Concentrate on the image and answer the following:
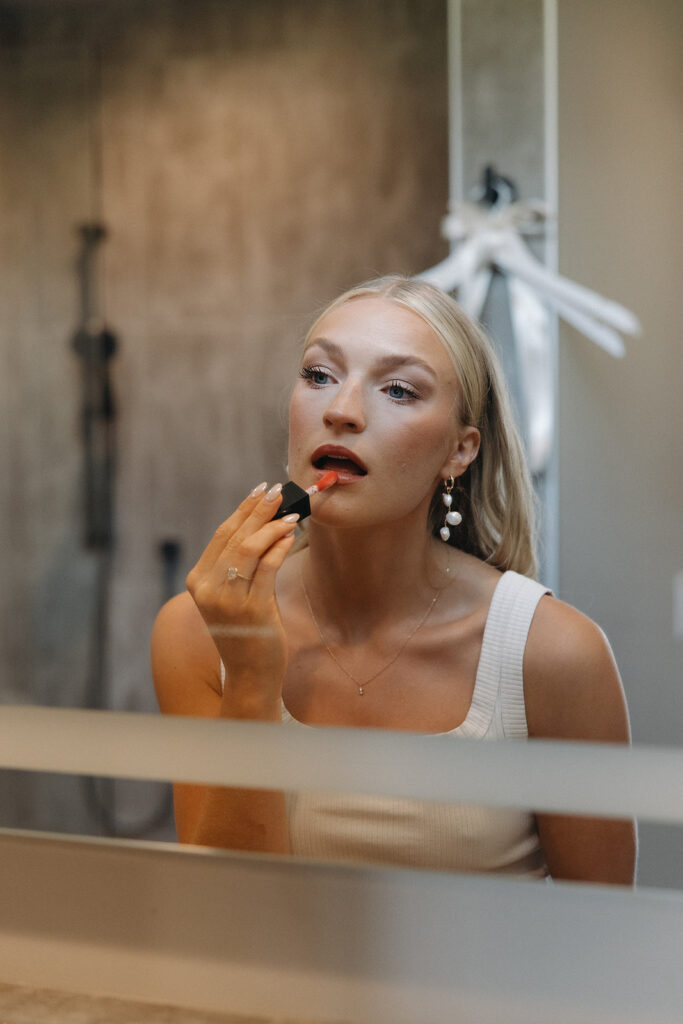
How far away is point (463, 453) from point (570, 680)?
0.47 feet

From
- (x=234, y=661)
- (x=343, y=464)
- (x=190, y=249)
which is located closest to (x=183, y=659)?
(x=234, y=661)

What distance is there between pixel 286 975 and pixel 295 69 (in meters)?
0.52

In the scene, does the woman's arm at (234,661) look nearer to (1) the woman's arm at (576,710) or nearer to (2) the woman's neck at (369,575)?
(2) the woman's neck at (369,575)

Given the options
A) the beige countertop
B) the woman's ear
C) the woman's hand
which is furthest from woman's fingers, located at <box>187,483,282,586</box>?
the beige countertop

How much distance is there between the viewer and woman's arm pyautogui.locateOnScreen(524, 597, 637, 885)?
410 mm

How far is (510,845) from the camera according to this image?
449 mm

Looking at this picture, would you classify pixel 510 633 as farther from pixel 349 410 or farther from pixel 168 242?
pixel 168 242

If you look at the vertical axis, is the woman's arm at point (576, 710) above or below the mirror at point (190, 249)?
below

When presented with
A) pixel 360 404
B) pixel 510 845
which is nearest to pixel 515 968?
Answer: pixel 510 845

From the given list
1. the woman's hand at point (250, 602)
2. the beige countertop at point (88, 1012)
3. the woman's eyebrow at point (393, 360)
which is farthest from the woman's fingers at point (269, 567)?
the beige countertop at point (88, 1012)

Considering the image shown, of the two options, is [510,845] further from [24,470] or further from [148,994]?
[24,470]

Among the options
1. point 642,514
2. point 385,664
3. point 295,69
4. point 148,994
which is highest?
point 295,69

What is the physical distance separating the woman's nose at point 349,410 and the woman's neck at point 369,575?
6 centimetres

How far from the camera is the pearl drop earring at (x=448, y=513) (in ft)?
1.69
